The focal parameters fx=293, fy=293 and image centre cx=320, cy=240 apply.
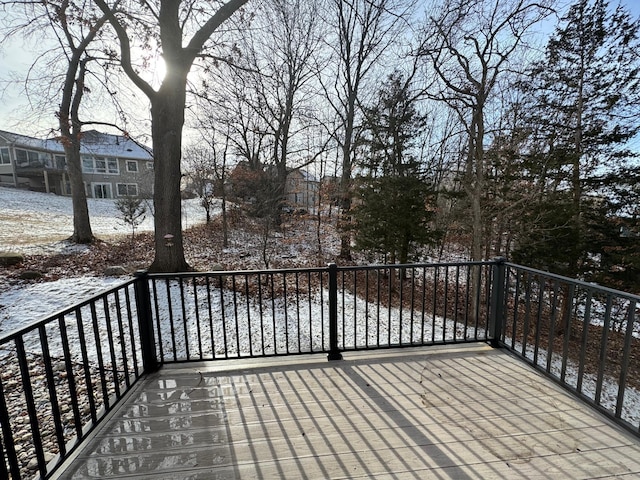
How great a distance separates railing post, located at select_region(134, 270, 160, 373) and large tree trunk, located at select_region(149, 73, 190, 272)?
4.13 meters

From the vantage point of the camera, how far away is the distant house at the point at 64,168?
2245cm

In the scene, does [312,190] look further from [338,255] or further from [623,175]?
[623,175]

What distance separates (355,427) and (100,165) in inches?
1191

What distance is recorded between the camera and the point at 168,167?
241 inches

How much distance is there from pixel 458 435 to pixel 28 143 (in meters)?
31.7

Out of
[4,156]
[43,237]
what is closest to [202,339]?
[43,237]

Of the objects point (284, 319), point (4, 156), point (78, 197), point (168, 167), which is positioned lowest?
point (284, 319)

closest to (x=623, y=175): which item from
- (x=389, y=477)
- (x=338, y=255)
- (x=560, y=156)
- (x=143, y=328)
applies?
(x=560, y=156)

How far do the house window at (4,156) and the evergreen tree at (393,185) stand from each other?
1135 inches

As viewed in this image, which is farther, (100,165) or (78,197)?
(100,165)

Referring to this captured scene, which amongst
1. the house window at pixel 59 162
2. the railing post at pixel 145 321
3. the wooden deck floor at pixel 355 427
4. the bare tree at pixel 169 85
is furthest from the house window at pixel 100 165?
the wooden deck floor at pixel 355 427

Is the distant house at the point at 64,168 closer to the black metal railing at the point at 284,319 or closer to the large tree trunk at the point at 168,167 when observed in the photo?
the large tree trunk at the point at 168,167

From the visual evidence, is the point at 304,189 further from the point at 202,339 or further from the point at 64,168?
the point at 64,168

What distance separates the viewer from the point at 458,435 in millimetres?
1843
